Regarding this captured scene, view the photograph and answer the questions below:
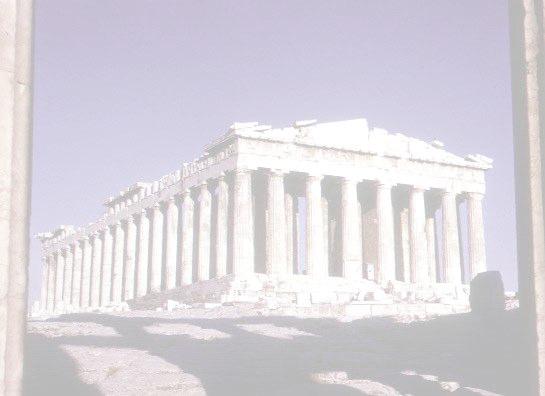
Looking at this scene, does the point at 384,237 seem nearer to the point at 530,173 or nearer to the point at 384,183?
the point at 384,183

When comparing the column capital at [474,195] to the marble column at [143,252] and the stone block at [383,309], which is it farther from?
the marble column at [143,252]

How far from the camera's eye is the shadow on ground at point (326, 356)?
1462 centimetres

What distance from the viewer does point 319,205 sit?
41.9 metres

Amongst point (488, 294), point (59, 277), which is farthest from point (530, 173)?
point (59, 277)

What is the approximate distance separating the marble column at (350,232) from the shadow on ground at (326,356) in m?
18.1

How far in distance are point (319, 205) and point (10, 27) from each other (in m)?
34.2

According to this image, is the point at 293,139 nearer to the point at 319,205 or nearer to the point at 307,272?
the point at 319,205

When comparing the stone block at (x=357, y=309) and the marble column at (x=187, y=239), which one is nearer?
the stone block at (x=357, y=309)

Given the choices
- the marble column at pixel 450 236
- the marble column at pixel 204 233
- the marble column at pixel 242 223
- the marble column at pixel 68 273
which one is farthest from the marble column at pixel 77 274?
the marble column at pixel 450 236

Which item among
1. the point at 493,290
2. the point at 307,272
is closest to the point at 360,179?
the point at 307,272

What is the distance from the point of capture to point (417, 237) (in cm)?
4469

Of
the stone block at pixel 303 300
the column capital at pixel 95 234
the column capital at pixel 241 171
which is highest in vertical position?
the column capital at pixel 241 171

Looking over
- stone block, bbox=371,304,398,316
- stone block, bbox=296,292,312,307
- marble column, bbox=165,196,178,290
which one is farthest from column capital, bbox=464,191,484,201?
stone block, bbox=371,304,398,316

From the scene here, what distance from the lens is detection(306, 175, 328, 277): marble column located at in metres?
40.9
